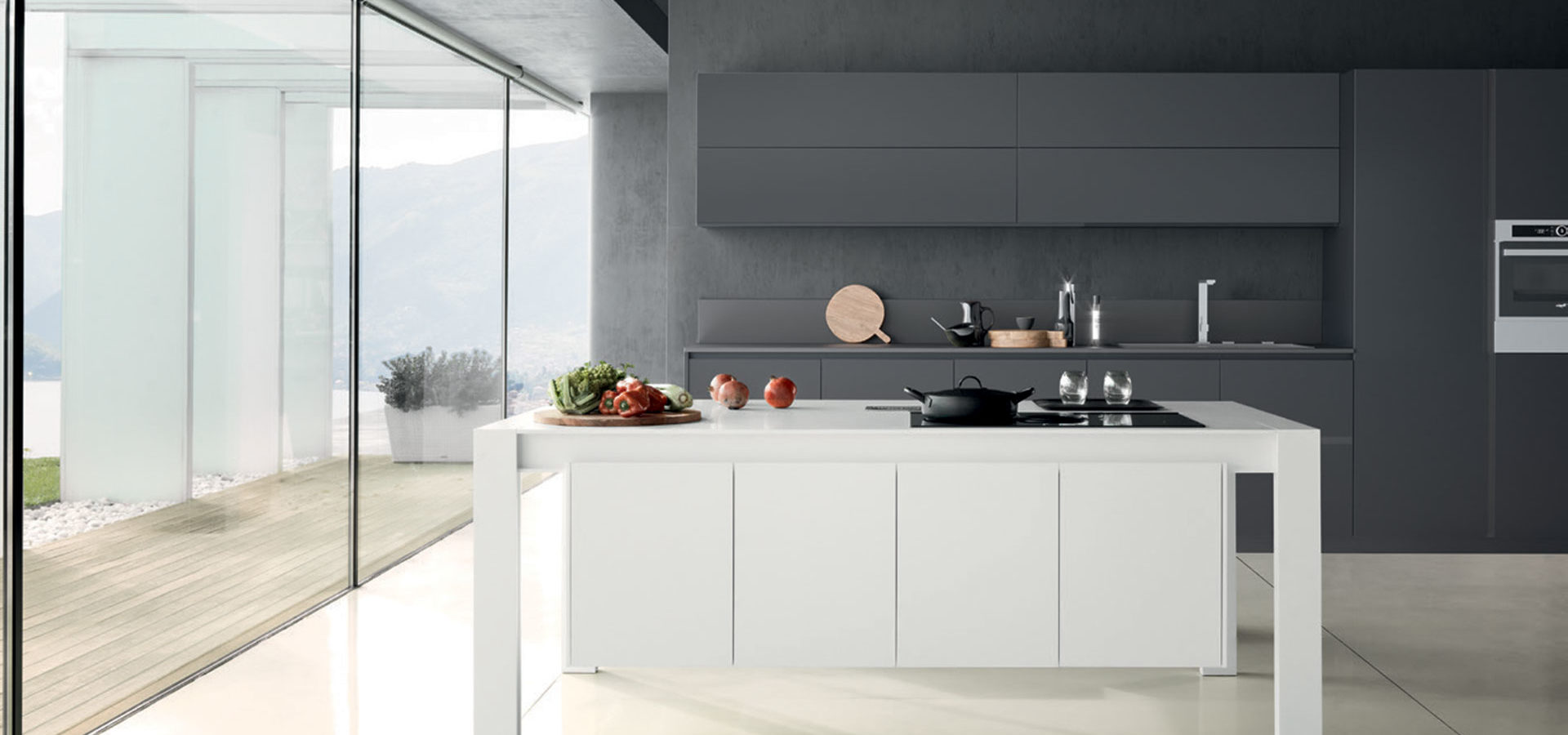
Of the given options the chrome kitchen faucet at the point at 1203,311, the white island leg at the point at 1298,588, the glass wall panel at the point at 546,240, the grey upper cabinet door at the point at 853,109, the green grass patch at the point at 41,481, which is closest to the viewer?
the white island leg at the point at 1298,588

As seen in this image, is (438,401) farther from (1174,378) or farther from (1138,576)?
(1138,576)

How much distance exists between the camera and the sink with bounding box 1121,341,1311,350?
524 cm

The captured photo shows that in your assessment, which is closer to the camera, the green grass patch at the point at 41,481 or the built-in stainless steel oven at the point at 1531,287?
the green grass patch at the point at 41,481

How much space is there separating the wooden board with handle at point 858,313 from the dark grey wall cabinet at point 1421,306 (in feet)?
6.88

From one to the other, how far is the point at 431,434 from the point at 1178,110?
3.91 metres

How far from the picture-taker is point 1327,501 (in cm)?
516

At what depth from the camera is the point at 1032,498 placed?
2.90 meters

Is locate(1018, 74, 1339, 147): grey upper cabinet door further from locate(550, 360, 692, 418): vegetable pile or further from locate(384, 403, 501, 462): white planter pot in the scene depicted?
locate(384, 403, 501, 462): white planter pot

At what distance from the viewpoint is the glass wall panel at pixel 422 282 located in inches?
209

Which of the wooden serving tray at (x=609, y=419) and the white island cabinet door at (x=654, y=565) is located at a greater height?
the wooden serving tray at (x=609, y=419)

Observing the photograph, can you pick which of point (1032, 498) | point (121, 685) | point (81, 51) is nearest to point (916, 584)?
point (1032, 498)

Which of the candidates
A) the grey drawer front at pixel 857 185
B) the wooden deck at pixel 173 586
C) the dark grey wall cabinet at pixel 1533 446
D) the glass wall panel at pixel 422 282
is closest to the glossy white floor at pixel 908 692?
the wooden deck at pixel 173 586

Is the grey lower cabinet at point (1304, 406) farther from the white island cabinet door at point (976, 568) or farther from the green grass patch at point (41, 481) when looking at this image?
the green grass patch at point (41, 481)

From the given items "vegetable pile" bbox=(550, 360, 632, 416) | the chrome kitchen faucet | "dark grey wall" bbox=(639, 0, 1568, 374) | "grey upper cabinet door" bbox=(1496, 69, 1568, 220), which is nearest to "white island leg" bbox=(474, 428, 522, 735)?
"vegetable pile" bbox=(550, 360, 632, 416)
